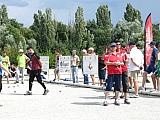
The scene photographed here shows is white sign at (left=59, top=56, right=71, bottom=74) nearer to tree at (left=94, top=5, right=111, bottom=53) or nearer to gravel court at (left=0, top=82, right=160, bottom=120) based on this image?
gravel court at (left=0, top=82, right=160, bottom=120)

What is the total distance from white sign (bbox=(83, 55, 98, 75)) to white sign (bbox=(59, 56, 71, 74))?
2.09 m

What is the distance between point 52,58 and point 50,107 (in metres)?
34.4

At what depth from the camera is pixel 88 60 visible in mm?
16891

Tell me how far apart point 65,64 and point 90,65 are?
2863 mm

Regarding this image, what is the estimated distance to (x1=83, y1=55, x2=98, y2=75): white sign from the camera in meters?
16.4

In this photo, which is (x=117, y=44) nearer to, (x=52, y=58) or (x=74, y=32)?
(x=52, y=58)

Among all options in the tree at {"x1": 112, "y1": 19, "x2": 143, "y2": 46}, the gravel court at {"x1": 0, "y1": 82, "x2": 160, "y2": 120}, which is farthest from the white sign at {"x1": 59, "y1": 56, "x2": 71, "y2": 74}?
the tree at {"x1": 112, "y1": 19, "x2": 143, "y2": 46}

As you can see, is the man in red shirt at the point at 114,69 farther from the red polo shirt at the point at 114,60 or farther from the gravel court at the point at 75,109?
the gravel court at the point at 75,109

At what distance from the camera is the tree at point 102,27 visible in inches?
3182

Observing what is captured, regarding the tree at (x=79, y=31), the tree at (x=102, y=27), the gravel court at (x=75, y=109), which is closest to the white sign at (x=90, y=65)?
the gravel court at (x=75, y=109)

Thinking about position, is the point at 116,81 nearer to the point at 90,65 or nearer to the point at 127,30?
the point at 90,65

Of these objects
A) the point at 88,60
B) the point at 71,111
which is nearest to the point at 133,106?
the point at 71,111

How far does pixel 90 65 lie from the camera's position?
16719mm

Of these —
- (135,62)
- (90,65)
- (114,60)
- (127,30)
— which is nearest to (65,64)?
(90,65)
